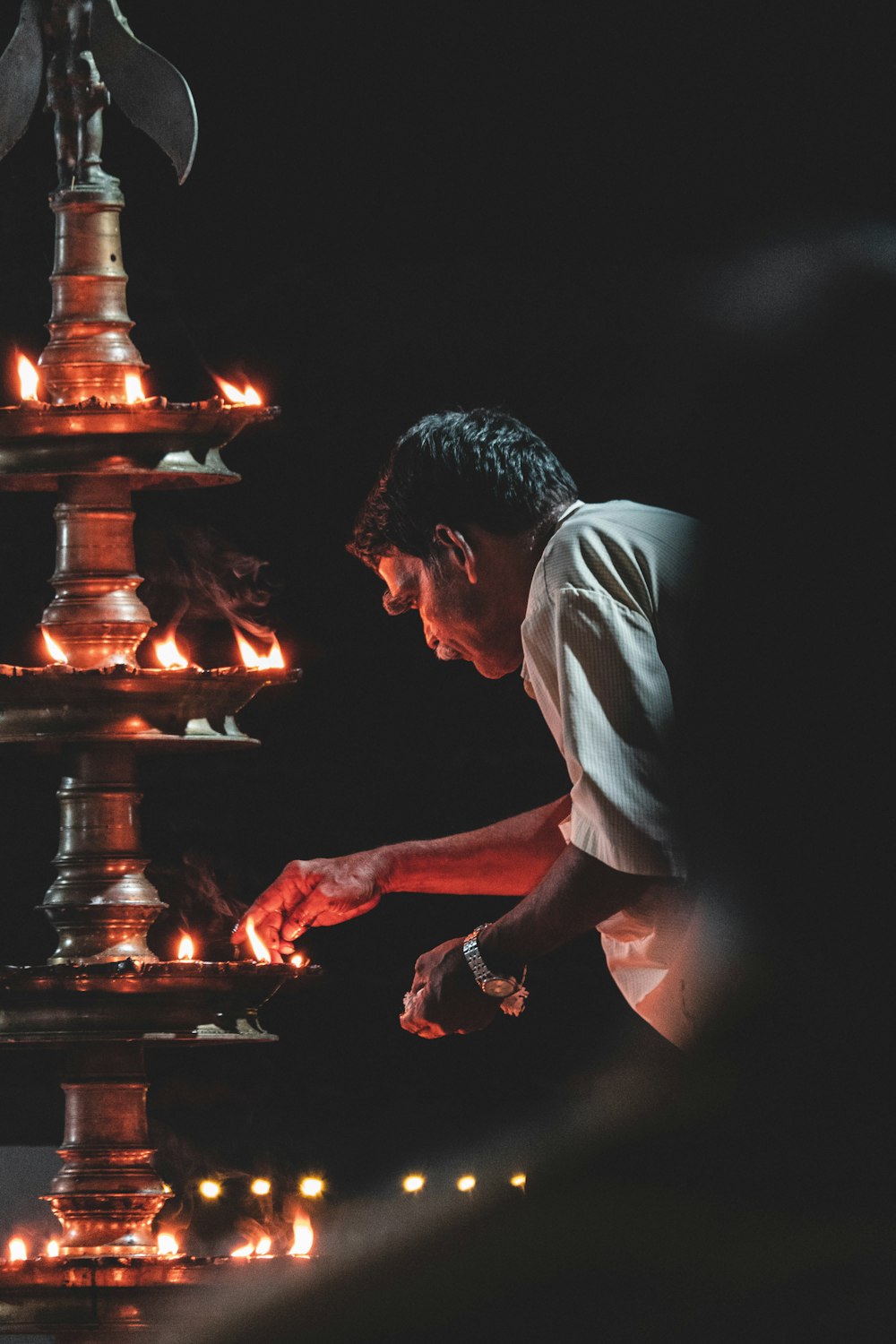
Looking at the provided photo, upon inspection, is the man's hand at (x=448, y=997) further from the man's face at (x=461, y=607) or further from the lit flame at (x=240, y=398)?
the lit flame at (x=240, y=398)

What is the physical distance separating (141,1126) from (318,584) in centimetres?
118

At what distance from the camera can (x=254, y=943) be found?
2621 millimetres

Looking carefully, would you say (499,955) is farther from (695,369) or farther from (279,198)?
(279,198)

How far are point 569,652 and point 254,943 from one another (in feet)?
2.89

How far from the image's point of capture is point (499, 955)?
6.65 ft

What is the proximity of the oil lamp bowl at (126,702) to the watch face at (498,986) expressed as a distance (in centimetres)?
65

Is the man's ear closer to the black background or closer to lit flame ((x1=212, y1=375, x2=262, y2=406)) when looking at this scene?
lit flame ((x1=212, y1=375, x2=262, y2=406))

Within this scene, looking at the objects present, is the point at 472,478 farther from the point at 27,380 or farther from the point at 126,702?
the point at 27,380

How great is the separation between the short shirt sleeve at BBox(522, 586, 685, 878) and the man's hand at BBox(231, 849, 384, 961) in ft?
2.64

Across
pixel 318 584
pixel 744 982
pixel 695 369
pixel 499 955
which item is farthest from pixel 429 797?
pixel 744 982

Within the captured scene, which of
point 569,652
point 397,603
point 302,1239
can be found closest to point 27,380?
point 397,603

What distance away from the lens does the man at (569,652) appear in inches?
73.3

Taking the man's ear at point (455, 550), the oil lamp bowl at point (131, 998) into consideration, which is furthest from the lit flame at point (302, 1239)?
the man's ear at point (455, 550)

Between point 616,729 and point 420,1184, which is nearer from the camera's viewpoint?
point 616,729
